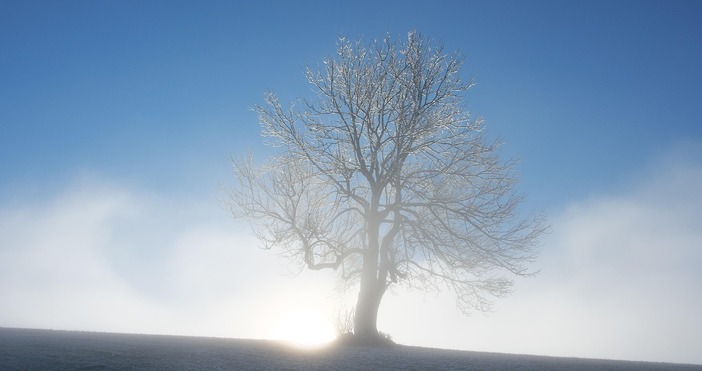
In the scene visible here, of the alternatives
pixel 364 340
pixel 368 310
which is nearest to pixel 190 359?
pixel 364 340

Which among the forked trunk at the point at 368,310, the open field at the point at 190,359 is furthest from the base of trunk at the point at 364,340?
the open field at the point at 190,359

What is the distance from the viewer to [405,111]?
1695cm

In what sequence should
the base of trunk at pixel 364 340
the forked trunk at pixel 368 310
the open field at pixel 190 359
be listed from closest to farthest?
1. the open field at pixel 190 359
2. the base of trunk at pixel 364 340
3. the forked trunk at pixel 368 310

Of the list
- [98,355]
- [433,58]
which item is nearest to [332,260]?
[433,58]

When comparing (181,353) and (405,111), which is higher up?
(405,111)

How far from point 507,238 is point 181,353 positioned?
Result: 11113mm

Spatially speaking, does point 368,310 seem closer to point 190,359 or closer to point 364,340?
point 364,340

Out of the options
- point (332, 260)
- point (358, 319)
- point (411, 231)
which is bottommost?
point (358, 319)

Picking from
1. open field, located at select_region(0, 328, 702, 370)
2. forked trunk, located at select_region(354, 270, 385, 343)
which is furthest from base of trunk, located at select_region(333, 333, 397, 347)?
open field, located at select_region(0, 328, 702, 370)

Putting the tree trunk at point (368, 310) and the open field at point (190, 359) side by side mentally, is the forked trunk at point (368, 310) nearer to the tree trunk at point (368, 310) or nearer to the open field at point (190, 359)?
the tree trunk at point (368, 310)

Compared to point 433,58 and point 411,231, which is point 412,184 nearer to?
point 411,231

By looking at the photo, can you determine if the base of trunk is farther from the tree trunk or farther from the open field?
the open field

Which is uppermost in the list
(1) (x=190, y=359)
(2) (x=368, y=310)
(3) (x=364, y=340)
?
(2) (x=368, y=310)

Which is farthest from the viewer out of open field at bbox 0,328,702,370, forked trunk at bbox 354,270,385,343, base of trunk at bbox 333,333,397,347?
forked trunk at bbox 354,270,385,343
